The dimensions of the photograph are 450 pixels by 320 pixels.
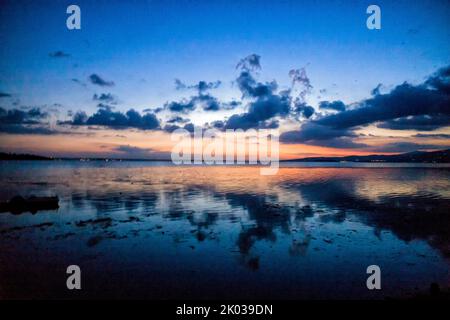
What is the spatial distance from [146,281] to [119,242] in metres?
5.80

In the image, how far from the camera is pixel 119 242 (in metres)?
17.4

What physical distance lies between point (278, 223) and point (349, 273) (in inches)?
355

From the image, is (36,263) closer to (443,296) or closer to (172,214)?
(172,214)

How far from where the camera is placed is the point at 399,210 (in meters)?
27.0

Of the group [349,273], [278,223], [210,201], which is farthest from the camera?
[210,201]

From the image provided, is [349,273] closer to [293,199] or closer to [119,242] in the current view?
[119,242]

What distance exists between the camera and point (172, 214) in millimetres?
25406
